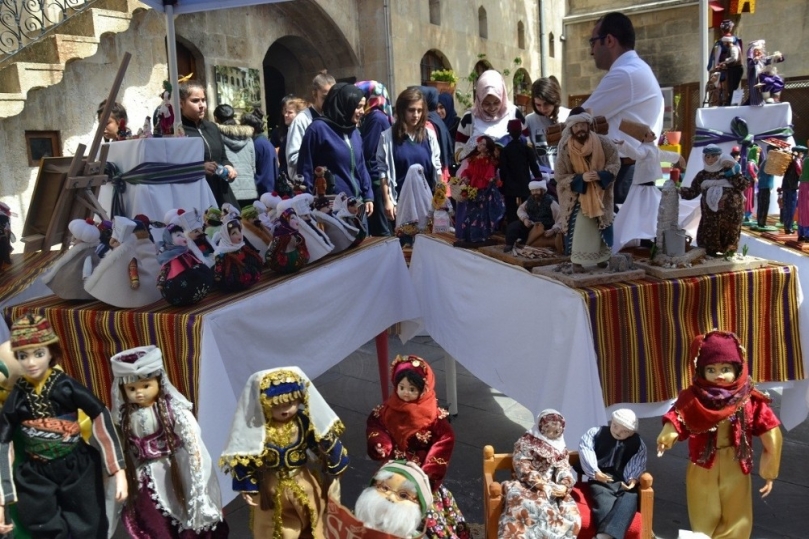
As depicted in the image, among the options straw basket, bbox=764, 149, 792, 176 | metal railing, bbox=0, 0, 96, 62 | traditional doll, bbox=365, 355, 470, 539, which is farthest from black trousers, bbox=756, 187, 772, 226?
metal railing, bbox=0, 0, 96, 62

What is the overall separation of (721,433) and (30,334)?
2.37 m

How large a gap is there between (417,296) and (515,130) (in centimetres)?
124

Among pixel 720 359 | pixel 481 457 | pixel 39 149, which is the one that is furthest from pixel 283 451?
pixel 39 149

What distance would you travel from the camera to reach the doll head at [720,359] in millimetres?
2404

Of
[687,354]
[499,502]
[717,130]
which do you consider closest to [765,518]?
[687,354]

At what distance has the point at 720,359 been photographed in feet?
7.86

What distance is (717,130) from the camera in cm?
537

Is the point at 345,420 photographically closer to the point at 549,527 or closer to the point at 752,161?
the point at 549,527

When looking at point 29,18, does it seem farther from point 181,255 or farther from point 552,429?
point 552,429

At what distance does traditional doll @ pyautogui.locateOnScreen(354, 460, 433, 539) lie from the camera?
207 cm

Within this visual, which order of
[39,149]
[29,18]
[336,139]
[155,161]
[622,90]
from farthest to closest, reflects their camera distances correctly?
1. [39,149]
2. [29,18]
3. [336,139]
4. [155,161]
5. [622,90]

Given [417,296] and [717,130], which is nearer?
[417,296]

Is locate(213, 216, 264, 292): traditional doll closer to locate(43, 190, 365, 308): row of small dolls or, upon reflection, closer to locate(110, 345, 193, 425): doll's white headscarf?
locate(43, 190, 365, 308): row of small dolls

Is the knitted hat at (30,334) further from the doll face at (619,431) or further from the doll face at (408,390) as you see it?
the doll face at (619,431)
